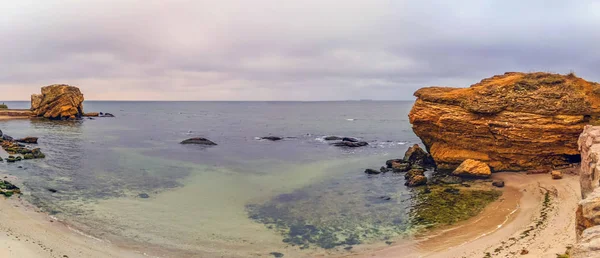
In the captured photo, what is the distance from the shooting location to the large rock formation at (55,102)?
95662mm

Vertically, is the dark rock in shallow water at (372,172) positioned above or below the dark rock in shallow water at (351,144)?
below

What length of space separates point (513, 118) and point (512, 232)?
1414 cm

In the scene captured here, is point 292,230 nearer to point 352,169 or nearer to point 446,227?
point 446,227

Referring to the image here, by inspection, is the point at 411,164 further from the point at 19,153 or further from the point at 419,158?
the point at 19,153

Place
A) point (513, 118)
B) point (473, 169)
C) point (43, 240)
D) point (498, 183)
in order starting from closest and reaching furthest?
point (43, 240) → point (498, 183) → point (513, 118) → point (473, 169)

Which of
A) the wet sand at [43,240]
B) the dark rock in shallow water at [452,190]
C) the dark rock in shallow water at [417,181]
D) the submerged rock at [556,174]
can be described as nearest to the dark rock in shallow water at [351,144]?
the dark rock in shallow water at [417,181]

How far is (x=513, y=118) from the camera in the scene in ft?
94.3

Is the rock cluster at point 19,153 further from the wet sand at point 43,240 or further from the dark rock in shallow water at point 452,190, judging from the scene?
the dark rock in shallow water at point 452,190

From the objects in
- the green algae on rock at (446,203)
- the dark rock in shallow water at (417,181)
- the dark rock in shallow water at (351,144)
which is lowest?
the green algae on rock at (446,203)

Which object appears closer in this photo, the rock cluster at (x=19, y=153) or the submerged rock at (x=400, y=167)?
the submerged rock at (x=400, y=167)

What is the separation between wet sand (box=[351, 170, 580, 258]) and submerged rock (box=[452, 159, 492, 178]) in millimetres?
4839

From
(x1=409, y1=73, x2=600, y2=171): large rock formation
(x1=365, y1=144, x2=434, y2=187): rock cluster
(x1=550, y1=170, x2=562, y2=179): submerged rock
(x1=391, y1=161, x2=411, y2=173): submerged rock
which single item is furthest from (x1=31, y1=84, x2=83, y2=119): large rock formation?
(x1=550, y1=170, x2=562, y2=179): submerged rock

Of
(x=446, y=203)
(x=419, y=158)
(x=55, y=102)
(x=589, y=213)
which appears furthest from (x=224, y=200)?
(x=55, y=102)

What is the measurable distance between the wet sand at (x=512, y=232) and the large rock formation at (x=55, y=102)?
104 metres
